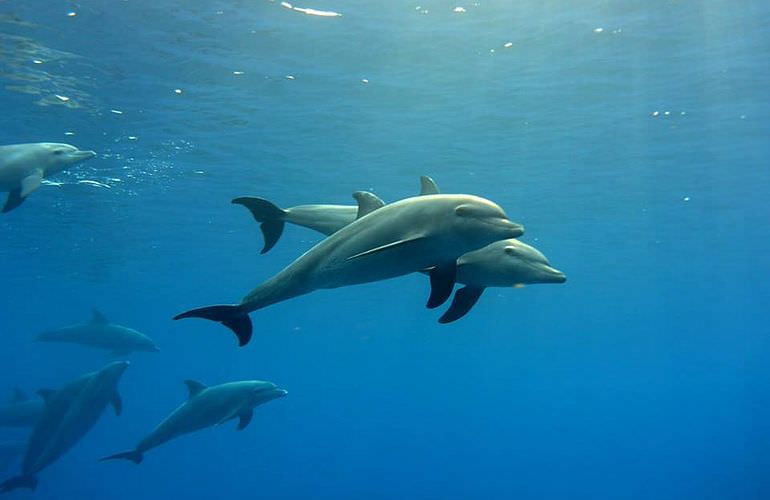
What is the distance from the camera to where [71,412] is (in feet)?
40.0

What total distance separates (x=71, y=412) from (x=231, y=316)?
1045cm

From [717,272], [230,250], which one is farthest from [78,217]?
[717,272]

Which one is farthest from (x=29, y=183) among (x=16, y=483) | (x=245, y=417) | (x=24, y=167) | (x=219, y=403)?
(x=16, y=483)

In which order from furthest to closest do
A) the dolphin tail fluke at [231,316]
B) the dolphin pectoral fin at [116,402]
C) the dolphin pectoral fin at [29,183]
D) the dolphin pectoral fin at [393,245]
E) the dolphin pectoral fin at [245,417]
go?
the dolphin pectoral fin at [116,402], the dolphin pectoral fin at [245,417], the dolphin pectoral fin at [29,183], the dolphin tail fluke at [231,316], the dolphin pectoral fin at [393,245]

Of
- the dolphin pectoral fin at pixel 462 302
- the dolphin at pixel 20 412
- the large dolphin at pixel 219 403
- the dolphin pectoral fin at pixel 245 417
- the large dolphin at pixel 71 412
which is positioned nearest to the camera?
the dolphin pectoral fin at pixel 462 302

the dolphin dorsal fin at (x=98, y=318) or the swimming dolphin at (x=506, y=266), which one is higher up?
the swimming dolphin at (x=506, y=266)

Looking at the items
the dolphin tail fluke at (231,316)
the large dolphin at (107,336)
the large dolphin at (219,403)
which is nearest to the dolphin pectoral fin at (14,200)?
the large dolphin at (219,403)

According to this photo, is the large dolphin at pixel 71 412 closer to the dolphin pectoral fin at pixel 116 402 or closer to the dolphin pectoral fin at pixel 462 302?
the dolphin pectoral fin at pixel 116 402

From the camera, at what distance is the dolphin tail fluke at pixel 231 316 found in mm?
3713

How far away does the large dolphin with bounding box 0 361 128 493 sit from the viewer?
12.2 meters

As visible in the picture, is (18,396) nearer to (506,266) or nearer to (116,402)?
(116,402)

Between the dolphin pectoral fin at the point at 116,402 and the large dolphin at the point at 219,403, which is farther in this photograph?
the dolphin pectoral fin at the point at 116,402

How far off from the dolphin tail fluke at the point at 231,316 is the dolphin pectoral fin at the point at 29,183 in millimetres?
5002

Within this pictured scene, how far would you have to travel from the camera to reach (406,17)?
13.5m
